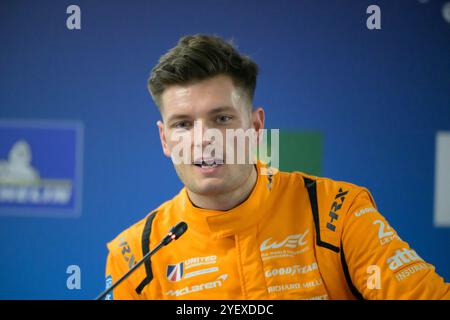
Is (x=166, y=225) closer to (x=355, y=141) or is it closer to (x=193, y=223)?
(x=193, y=223)

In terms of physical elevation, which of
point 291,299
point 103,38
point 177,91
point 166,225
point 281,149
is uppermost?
point 103,38

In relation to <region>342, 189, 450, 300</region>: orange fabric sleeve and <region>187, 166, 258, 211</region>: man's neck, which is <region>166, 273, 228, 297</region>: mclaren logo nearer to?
<region>187, 166, 258, 211</region>: man's neck

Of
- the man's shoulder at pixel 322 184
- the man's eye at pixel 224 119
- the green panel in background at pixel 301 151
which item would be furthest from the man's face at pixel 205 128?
the green panel in background at pixel 301 151

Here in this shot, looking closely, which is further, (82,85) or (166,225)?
(82,85)

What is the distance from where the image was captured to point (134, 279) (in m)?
1.22

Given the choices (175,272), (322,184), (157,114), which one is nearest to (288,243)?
(322,184)

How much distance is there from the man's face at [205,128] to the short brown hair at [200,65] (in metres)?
0.02

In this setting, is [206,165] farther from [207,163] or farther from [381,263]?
[381,263]

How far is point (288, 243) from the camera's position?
120 centimetres

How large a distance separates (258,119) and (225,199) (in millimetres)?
247

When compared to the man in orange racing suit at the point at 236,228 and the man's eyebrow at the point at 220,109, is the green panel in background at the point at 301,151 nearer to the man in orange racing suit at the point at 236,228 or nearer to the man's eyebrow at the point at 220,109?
the man in orange racing suit at the point at 236,228

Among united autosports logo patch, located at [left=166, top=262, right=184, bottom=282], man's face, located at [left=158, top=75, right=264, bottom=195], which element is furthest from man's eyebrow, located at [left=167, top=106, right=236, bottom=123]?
united autosports logo patch, located at [left=166, top=262, right=184, bottom=282]

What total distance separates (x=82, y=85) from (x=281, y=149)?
0.62 meters
